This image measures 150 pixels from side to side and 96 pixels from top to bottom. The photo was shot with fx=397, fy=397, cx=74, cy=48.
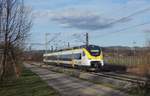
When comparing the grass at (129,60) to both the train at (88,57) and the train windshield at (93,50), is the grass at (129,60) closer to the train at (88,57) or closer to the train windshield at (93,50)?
the train at (88,57)

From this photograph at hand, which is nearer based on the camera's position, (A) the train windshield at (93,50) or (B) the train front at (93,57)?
(B) the train front at (93,57)

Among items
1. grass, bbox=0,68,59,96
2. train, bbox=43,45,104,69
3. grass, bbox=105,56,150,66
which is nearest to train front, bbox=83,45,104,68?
train, bbox=43,45,104,69

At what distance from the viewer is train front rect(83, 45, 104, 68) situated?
164ft

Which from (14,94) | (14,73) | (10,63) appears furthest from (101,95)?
(14,73)

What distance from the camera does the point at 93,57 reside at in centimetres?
5028

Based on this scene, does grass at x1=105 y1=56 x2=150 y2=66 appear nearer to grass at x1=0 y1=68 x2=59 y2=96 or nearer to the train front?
the train front

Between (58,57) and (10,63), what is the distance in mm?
43318

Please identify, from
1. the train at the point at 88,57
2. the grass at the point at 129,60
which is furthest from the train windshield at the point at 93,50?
the grass at the point at 129,60

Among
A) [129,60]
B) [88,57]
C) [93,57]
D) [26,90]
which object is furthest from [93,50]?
[26,90]

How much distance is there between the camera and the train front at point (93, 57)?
4994 centimetres

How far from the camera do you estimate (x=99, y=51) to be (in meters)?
51.0

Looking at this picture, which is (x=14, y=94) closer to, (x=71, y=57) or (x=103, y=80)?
(x=103, y=80)

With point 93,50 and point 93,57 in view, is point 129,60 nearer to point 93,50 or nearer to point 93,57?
point 93,50

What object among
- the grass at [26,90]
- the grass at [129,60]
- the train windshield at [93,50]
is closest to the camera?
the grass at [26,90]
